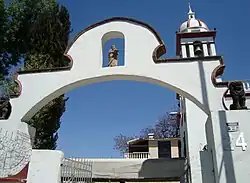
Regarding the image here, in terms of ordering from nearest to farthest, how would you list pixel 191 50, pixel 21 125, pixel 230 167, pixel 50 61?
pixel 230 167, pixel 21 125, pixel 50 61, pixel 191 50

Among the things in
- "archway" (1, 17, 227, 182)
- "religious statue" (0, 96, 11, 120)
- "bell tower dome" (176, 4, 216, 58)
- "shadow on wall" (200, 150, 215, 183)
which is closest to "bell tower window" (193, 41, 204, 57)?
"archway" (1, 17, 227, 182)

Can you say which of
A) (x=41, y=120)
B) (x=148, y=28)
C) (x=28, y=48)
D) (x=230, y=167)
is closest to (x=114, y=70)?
(x=148, y=28)

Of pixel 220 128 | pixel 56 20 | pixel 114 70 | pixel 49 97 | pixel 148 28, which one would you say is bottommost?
pixel 220 128

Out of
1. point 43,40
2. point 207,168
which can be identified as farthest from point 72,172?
point 43,40

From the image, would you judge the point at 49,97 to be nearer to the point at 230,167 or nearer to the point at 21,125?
the point at 21,125

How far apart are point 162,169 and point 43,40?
7.77 meters

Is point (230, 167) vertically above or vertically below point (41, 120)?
below

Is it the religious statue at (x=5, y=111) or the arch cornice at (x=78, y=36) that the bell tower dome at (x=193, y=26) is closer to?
the arch cornice at (x=78, y=36)

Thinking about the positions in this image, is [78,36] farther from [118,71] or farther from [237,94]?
[237,94]

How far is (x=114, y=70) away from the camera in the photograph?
609 cm

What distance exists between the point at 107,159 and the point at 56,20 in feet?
23.4

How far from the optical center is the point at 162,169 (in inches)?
424

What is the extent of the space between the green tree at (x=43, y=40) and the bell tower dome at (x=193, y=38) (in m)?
5.94

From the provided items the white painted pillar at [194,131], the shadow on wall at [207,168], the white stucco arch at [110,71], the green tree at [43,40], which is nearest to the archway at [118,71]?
the white stucco arch at [110,71]
